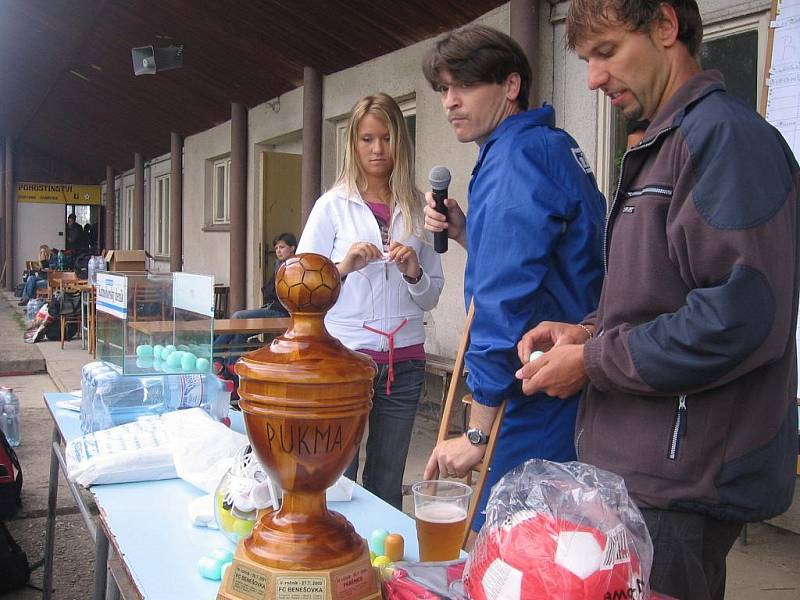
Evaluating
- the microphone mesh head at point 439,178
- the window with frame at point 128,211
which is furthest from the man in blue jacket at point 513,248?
the window with frame at point 128,211

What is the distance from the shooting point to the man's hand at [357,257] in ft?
7.02

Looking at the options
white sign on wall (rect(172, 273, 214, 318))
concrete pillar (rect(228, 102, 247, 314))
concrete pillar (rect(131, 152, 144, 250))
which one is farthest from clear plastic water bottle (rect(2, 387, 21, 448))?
concrete pillar (rect(131, 152, 144, 250))

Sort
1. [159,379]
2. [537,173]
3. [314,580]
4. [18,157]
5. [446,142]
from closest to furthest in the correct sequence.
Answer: [314,580] → [537,173] → [159,379] → [446,142] → [18,157]

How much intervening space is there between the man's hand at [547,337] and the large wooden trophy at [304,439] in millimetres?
474

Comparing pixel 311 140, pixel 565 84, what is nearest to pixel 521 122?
pixel 565 84

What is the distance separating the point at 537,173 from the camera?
1.47 meters

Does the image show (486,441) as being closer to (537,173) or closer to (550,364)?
(550,364)

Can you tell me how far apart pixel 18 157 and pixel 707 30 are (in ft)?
74.0

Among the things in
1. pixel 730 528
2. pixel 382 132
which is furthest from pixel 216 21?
pixel 730 528

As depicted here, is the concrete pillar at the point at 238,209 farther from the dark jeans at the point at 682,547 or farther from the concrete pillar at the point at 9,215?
the concrete pillar at the point at 9,215

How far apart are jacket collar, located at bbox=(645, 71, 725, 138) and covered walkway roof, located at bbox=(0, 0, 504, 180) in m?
4.44

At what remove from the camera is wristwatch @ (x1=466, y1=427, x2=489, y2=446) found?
149 cm

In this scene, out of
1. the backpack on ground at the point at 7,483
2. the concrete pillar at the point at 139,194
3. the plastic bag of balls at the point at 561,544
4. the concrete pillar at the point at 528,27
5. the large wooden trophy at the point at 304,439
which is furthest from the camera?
the concrete pillar at the point at 139,194

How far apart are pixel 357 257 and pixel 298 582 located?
142 centimetres
